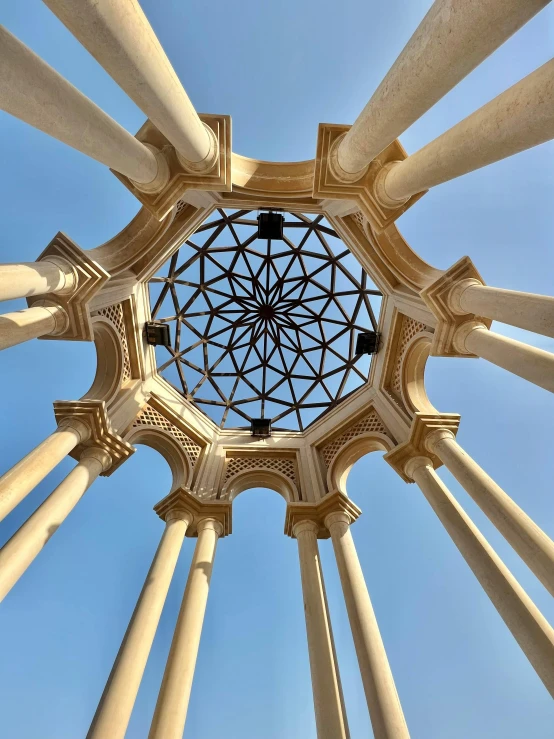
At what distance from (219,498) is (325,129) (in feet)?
31.1

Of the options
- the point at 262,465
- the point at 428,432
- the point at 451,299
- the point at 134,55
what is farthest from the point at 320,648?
the point at 134,55

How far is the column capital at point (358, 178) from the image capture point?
345 inches

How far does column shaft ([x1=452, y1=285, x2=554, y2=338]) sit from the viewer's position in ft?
21.0

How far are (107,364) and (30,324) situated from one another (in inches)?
184

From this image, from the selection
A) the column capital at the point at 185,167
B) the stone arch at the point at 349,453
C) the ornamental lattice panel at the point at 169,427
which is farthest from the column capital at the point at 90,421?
the stone arch at the point at 349,453

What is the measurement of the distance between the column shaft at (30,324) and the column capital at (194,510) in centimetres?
520

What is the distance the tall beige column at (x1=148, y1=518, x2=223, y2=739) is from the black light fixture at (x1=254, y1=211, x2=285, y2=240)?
28.2 feet

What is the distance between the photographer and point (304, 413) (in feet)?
55.4

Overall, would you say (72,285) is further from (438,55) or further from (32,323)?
(438,55)

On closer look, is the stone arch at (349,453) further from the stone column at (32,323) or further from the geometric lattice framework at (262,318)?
the stone column at (32,323)

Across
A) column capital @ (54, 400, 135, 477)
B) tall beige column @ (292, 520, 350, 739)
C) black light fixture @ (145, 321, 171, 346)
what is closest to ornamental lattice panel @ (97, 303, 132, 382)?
black light fixture @ (145, 321, 171, 346)

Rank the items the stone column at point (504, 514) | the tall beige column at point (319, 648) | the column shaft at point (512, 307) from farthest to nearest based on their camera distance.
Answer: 1. the tall beige column at point (319, 648)
2. the stone column at point (504, 514)
3. the column shaft at point (512, 307)

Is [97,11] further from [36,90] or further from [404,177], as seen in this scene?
[404,177]

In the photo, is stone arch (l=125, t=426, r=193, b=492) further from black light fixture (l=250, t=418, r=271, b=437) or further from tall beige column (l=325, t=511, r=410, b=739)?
tall beige column (l=325, t=511, r=410, b=739)
